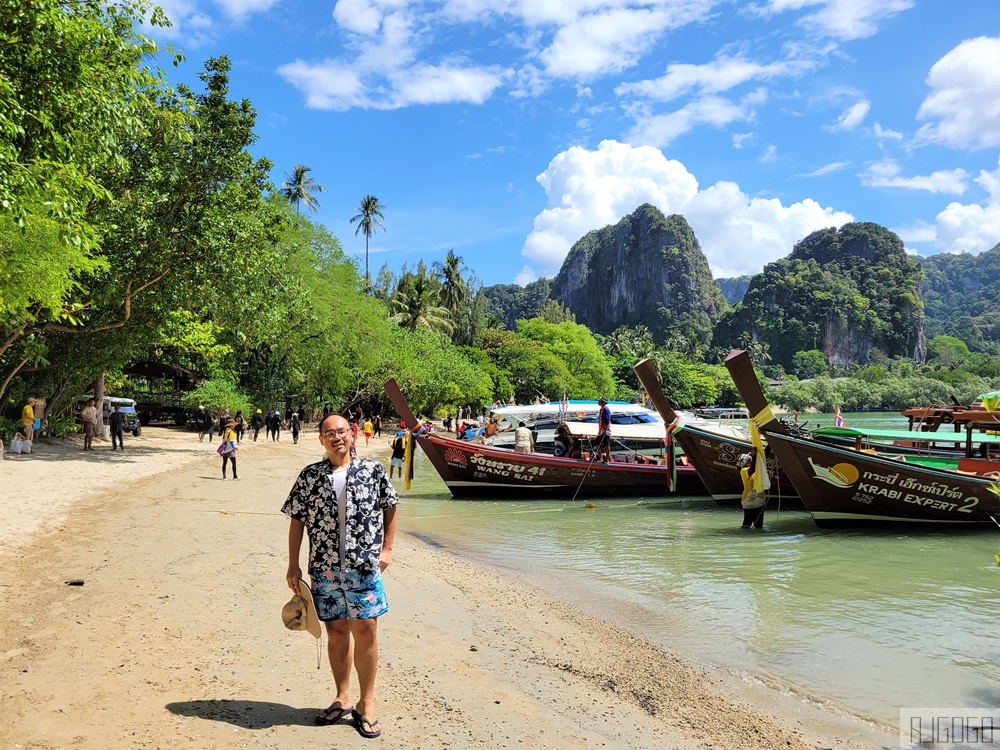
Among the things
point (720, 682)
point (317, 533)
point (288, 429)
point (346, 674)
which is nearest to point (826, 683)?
point (720, 682)

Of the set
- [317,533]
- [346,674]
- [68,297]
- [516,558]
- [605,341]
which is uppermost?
[605,341]

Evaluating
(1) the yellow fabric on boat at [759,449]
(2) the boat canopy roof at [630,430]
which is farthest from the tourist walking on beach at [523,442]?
(1) the yellow fabric on boat at [759,449]

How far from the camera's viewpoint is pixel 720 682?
5.83 m

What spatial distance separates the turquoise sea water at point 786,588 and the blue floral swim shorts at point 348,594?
3.96 metres

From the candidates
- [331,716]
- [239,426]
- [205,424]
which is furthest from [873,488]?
[205,424]

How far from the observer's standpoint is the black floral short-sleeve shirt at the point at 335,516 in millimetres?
3770

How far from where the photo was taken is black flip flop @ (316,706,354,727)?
392cm

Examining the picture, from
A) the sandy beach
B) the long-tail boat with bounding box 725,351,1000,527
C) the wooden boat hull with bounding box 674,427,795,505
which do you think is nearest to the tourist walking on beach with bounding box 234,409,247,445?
the wooden boat hull with bounding box 674,427,795,505

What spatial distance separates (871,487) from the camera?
12859 mm

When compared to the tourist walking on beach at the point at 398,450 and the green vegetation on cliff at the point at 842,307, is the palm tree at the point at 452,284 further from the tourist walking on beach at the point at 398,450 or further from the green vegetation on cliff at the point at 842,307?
the green vegetation on cliff at the point at 842,307

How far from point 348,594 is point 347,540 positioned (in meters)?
0.30

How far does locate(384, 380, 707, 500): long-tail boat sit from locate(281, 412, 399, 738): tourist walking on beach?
42.5 feet

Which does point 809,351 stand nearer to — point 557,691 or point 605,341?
point 605,341

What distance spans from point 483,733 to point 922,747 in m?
3.09
